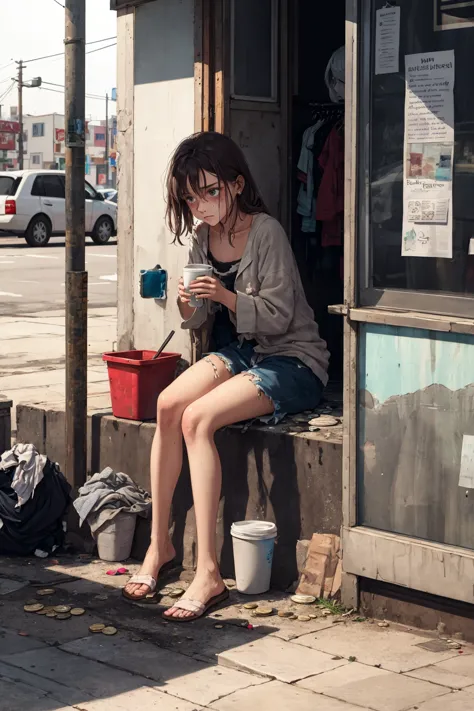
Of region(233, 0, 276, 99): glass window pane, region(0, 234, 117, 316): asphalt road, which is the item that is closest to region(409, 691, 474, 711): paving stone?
region(233, 0, 276, 99): glass window pane

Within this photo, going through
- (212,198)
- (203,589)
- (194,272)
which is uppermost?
(212,198)

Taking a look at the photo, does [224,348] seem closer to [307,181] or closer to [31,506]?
[31,506]

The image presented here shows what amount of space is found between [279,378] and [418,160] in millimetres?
1280

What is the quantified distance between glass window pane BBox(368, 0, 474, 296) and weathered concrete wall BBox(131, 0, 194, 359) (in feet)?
5.35

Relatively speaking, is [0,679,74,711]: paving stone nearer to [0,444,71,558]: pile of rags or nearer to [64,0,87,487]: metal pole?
[0,444,71,558]: pile of rags

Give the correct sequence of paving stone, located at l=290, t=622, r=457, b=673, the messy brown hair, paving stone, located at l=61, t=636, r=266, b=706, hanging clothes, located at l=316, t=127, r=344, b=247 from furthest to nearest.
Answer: hanging clothes, located at l=316, t=127, r=344, b=247 → the messy brown hair → paving stone, located at l=290, t=622, r=457, b=673 → paving stone, located at l=61, t=636, r=266, b=706

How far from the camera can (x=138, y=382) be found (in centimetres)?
630

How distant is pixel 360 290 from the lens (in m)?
5.20

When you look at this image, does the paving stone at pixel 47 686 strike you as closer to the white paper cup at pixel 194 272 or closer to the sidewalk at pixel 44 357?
the white paper cup at pixel 194 272

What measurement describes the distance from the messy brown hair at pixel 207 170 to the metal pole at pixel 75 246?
67 cm

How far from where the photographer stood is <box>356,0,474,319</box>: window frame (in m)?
5.00

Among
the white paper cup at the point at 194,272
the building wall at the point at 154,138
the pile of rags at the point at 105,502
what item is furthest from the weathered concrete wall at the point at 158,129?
the white paper cup at the point at 194,272

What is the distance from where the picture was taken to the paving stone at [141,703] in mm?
4242

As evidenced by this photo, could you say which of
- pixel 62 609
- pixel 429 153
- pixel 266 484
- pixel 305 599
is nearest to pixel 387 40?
pixel 429 153
